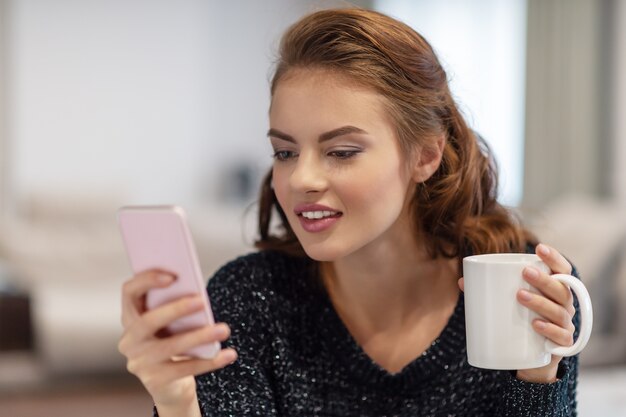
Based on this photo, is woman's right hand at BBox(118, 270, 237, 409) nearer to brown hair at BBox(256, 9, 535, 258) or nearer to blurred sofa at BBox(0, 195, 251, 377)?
brown hair at BBox(256, 9, 535, 258)

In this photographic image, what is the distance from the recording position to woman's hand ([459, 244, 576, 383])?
1.14m

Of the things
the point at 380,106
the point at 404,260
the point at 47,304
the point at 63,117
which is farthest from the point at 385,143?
the point at 63,117

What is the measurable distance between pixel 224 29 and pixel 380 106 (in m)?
6.24

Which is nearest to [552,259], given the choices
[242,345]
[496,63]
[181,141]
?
[242,345]

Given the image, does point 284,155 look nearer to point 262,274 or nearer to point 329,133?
point 329,133

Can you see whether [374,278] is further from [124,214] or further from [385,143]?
[124,214]

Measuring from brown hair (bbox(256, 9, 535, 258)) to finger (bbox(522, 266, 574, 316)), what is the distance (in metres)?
0.38

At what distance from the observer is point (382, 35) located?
1415 millimetres

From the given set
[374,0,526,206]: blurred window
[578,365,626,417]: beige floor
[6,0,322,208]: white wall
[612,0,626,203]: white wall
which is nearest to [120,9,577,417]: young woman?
[578,365,626,417]: beige floor

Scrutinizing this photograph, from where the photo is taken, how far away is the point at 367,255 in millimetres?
1573

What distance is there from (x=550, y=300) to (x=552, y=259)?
6cm

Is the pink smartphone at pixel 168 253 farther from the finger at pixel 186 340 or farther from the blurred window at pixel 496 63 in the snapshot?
the blurred window at pixel 496 63

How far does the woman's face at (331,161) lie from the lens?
1.35 m

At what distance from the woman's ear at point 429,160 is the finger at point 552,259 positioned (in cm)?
39
